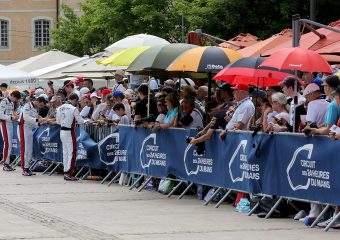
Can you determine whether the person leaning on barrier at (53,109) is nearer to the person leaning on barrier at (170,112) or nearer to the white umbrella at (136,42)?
the white umbrella at (136,42)

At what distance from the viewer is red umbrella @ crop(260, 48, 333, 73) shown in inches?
607

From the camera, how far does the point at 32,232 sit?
13844 mm

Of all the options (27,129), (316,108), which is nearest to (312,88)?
(316,108)

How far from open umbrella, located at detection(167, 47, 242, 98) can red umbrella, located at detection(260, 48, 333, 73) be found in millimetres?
2206

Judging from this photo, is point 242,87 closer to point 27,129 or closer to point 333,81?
point 333,81

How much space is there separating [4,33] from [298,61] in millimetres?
66945

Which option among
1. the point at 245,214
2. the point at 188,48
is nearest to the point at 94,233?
the point at 245,214

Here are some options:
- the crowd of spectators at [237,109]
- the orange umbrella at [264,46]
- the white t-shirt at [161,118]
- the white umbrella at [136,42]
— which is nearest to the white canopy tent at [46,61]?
the white umbrella at [136,42]

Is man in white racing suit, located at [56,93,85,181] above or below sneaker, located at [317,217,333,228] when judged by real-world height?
above

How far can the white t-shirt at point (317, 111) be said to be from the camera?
14828 millimetres

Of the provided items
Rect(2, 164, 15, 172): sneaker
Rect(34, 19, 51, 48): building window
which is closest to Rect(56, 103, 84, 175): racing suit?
Rect(2, 164, 15, 172): sneaker

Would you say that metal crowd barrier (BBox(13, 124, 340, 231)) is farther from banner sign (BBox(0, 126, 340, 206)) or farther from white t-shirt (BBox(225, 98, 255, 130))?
white t-shirt (BBox(225, 98, 255, 130))

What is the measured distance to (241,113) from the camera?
16.6 m

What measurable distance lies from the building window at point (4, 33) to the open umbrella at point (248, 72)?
63951mm
